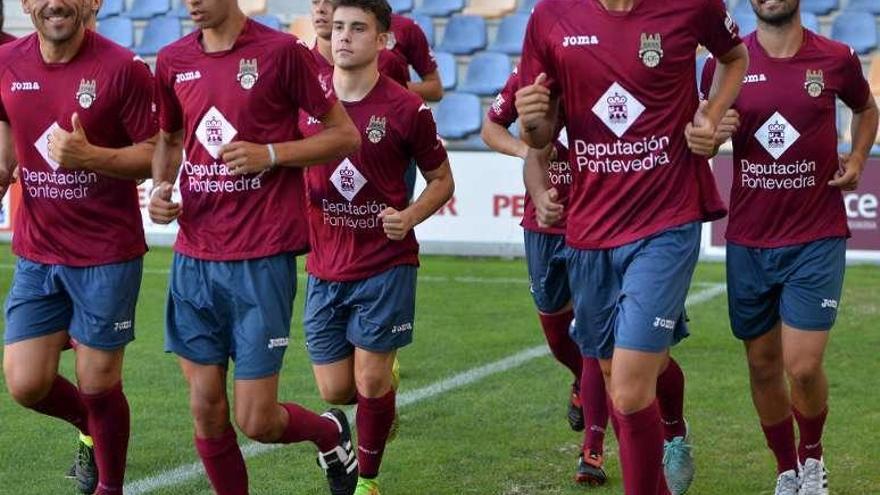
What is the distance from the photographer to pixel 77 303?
6219 mm

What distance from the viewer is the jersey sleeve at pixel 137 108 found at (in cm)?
611

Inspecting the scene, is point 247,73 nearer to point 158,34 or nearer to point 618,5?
point 618,5

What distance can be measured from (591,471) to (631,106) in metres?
2.01

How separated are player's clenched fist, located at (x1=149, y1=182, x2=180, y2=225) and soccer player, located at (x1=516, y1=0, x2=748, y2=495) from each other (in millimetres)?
1202

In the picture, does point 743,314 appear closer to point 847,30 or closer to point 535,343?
point 535,343

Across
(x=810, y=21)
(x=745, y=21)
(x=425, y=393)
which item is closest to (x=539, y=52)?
(x=425, y=393)

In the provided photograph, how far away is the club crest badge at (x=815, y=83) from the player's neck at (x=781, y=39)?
113 mm

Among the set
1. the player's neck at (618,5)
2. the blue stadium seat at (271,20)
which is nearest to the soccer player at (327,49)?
the player's neck at (618,5)

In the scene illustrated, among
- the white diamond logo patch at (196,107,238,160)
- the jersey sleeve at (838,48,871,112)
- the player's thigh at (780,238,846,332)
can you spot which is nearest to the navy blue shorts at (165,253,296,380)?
the white diamond logo patch at (196,107,238,160)

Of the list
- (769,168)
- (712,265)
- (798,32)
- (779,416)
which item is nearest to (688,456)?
(779,416)

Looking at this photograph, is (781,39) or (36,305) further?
(781,39)

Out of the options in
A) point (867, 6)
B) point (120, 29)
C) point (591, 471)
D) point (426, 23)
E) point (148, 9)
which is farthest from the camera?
point (148, 9)

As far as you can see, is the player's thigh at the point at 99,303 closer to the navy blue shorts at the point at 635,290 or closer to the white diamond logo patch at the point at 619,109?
the navy blue shorts at the point at 635,290

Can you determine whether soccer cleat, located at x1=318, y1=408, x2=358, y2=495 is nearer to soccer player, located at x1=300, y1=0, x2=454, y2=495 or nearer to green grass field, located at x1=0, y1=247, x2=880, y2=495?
soccer player, located at x1=300, y1=0, x2=454, y2=495
